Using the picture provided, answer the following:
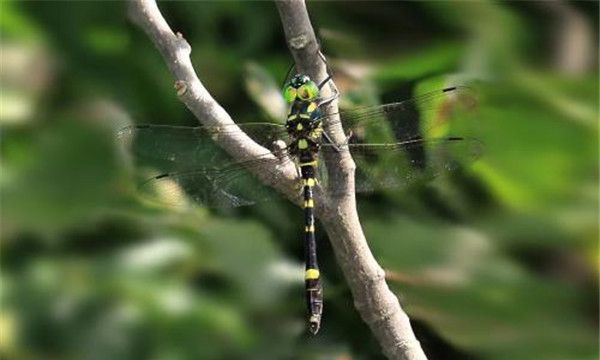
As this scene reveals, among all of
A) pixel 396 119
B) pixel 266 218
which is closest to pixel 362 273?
pixel 396 119

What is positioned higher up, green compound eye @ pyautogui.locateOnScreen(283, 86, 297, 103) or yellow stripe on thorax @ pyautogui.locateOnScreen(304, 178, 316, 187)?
green compound eye @ pyautogui.locateOnScreen(283, 86, 297, 103)

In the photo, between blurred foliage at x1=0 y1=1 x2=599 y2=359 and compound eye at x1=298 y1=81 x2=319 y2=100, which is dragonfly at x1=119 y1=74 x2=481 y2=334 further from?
blurred foliage at x1=0 y1=1 x2=599 y2=359

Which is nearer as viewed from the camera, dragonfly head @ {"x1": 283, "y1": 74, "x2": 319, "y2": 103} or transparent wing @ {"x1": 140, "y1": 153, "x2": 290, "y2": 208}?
dragonfly head @ {"x1": 283, "y1": 74, "x2": 319, "y2": 103}

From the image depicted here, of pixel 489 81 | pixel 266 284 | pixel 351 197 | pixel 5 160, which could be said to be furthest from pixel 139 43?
pixel 351 197

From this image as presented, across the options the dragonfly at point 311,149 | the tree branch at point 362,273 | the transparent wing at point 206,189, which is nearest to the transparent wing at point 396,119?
the dragonfly at point 311,149

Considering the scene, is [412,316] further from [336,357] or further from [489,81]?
[489,81]

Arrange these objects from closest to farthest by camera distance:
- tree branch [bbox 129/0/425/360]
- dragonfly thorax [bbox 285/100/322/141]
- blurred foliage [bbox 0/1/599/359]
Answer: tree branch [bbox 129/0/425/360] < dragonfly thorax [bbox 285/100/322/141] < blurred foliage [bbox 0/1/599/359]

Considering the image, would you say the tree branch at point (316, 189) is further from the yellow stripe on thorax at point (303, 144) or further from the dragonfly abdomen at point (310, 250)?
the yellow stripe on thorax at point (303, 144)

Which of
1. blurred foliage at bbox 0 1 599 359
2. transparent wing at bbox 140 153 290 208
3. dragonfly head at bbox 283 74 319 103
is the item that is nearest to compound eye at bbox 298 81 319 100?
dragonfly head at bbox 283 74 319 103

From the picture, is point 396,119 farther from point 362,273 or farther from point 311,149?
point 362,273
